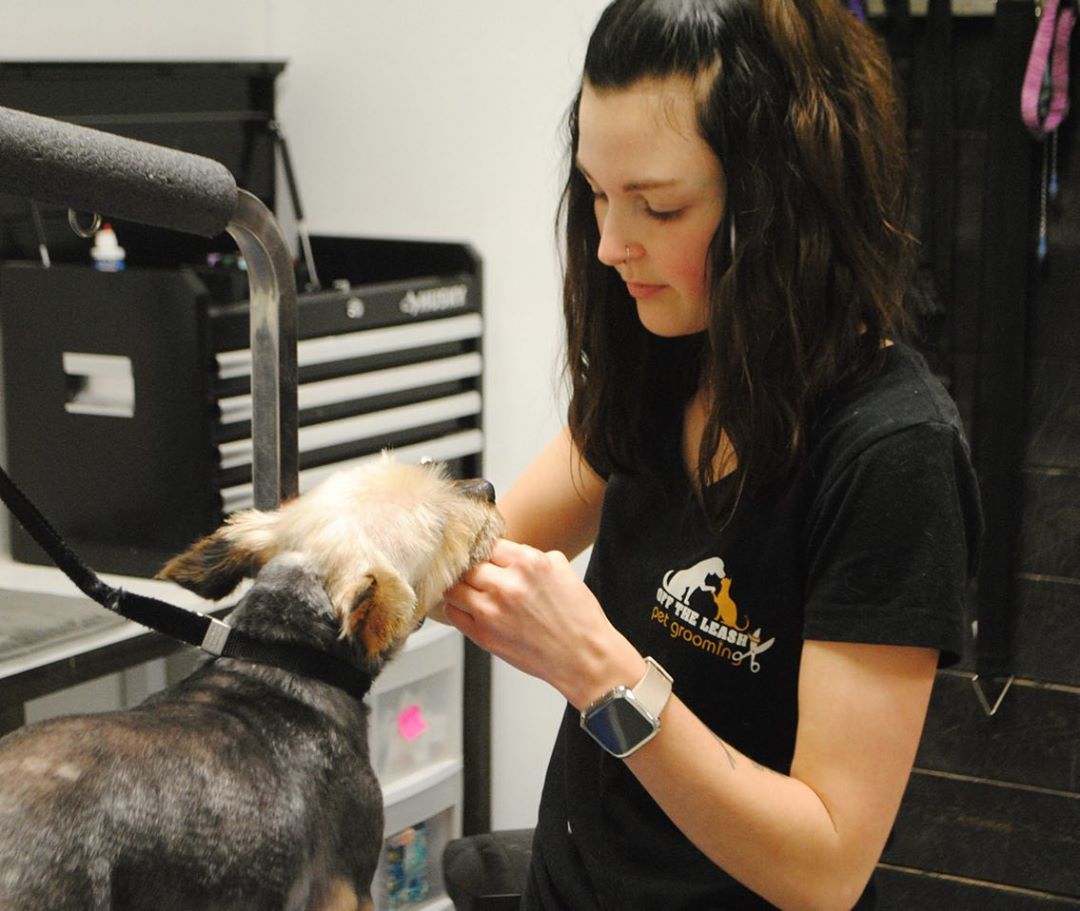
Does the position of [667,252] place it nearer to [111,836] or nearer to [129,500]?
[111,836]

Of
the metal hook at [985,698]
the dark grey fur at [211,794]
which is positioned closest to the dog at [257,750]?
the dark grey fur at [211,794]

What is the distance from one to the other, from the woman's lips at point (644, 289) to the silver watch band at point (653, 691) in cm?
32

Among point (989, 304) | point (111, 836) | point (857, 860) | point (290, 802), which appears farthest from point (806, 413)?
point (989, 304)

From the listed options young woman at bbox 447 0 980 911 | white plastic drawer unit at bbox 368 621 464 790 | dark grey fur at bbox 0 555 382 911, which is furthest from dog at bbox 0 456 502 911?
white plastic drawer unit at bbox 368 621 464 790

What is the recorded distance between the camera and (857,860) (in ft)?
3.65

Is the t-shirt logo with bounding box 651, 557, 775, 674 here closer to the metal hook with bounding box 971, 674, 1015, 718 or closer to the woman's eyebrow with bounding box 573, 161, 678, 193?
the woman's eyebrow with bounding box 573, 161, 678, 193

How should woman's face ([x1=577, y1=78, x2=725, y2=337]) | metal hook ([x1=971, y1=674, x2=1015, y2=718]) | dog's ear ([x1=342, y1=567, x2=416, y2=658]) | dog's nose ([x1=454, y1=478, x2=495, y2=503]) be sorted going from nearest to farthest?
dog's ear ([x1=342, y1=567, x2=416, y2=658]) < woman's face ([x1=577, y1=78, x2=725, y2=337]) < dog's nose ([x1=454, y1=478, x2=495, y2=503]) < metal hook ([x1=971, y1=674, x2=1015, y2=718])

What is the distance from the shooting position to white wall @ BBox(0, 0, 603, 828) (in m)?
2.46

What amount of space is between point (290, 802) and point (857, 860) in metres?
0.47

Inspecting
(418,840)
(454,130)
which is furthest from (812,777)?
(454,130)

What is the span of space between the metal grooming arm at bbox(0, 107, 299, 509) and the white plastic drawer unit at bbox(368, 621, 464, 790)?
1390mm

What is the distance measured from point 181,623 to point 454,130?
185 cm

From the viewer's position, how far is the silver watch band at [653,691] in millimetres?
1044

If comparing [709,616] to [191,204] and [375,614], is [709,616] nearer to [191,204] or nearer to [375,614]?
[375,614]
